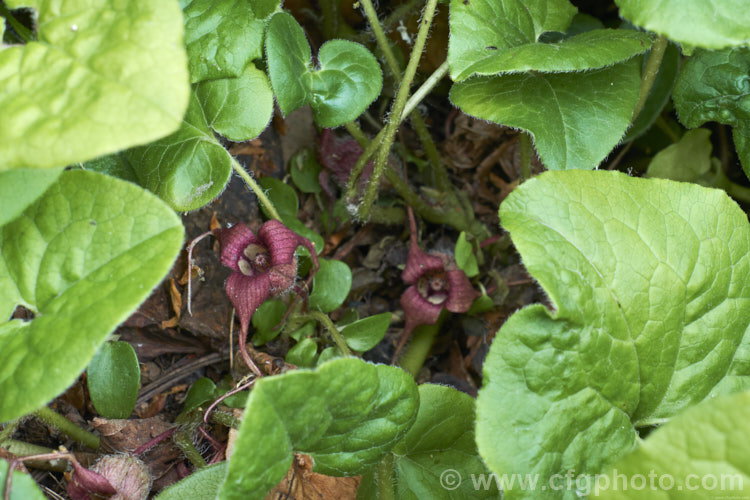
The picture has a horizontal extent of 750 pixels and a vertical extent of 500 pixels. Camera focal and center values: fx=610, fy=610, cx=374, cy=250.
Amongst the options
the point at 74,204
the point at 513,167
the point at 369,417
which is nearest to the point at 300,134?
the point at 513,167

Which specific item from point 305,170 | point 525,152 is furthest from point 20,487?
point 525,152

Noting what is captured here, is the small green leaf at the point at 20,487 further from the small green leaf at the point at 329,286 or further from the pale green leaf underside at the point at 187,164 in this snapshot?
the small green leaf at the point at 329,286

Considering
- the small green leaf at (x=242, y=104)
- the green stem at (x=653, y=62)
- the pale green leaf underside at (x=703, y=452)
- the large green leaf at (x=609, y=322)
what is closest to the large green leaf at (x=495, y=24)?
the green stem at (x=653, y=62)

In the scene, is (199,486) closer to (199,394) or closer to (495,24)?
(199,394)

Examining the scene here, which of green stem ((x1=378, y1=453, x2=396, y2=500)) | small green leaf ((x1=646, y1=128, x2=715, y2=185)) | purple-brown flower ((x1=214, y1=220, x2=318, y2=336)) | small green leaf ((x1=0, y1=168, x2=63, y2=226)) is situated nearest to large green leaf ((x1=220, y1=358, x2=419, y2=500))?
green stem ((x1=378, y1=453, x2=396, y2=500))

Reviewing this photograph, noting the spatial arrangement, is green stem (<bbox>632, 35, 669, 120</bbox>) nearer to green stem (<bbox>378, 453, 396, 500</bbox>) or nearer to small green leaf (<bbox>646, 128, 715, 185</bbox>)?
small green leaf (<bbox>646, 128, 715, 185</bbox>)

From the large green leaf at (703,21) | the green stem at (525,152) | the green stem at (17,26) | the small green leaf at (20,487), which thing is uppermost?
the green stem at (17,26)

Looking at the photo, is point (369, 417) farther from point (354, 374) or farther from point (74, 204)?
point (74, 204)
